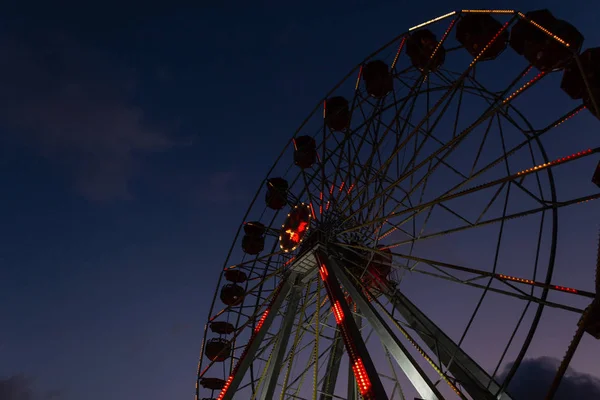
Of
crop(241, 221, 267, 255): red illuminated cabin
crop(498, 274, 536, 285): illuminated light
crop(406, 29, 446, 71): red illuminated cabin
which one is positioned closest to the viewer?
crop(498, 274, 536, 285): illuminated light

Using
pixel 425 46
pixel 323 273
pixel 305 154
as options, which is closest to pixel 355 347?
pixel 323 273

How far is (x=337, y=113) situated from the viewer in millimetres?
14031

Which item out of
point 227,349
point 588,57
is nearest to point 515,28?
point 588,57

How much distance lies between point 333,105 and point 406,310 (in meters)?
6.94

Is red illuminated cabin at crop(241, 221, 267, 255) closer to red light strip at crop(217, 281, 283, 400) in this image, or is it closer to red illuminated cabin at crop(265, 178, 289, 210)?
red illuminated cabin at crop(265, 178, 289, 210)

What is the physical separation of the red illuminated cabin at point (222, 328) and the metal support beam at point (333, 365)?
4908mm

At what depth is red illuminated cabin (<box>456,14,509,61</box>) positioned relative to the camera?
10164 mm

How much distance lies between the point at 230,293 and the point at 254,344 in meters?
5.12

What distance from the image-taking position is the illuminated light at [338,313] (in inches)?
367

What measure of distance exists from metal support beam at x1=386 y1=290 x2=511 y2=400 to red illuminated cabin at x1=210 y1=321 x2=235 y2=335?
734cm

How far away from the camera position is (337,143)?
45.3 ft

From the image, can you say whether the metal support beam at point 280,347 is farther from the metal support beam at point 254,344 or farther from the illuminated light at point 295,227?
the illuminated light at point 295,227

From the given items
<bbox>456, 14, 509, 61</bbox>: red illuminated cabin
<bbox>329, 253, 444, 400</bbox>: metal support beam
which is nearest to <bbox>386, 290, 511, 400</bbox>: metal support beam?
<bbox>329, 253, 444, 400</bbox>: metal support beam

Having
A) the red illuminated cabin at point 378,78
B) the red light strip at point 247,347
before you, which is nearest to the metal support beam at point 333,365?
the red light strip at point 247,347
